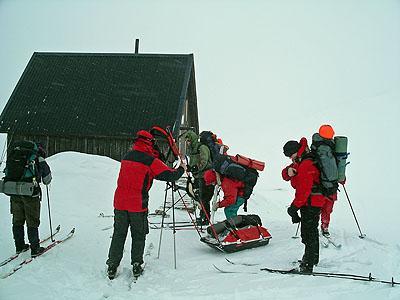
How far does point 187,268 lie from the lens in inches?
204

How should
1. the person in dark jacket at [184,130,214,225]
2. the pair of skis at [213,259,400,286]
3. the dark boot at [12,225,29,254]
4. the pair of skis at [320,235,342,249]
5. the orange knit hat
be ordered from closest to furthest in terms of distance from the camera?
the pair of skis at [213,259,400,286] < the orange knit hat < the dark boot at [12,225,29,254] < the pair of skis at [320,235,342,249] < the person in dark jacket at [184,130,214,225]

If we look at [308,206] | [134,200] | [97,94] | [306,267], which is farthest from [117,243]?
[97,94]

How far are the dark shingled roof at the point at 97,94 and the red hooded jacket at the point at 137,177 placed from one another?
11.9m

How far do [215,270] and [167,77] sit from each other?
52.3 feet

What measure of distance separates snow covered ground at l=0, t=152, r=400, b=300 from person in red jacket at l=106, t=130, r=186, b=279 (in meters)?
0.35

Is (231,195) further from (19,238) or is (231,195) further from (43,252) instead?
(19,238)

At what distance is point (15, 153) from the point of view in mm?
5402

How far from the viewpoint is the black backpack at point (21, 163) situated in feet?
17.5

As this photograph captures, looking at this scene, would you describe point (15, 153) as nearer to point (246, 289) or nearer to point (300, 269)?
point (246, 289)

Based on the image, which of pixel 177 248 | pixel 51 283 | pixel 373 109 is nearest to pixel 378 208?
pixel 177 248

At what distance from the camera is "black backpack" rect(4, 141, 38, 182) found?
5.34 metres

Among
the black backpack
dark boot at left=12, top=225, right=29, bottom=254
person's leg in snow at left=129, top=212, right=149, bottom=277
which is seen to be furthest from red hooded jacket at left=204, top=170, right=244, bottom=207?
dark boot at left=12, top=225, right=29, bottom=254

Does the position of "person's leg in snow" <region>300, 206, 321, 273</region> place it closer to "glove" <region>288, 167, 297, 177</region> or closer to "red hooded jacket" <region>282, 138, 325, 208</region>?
"red hooded jacket" <region>282, 138, 325, 208</region>

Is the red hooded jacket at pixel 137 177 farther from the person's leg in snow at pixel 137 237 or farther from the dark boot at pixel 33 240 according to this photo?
the dark boot at pixel 33 240
